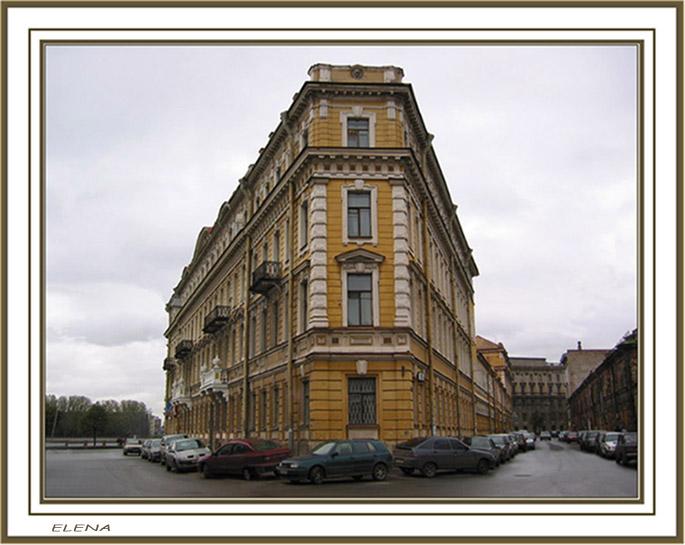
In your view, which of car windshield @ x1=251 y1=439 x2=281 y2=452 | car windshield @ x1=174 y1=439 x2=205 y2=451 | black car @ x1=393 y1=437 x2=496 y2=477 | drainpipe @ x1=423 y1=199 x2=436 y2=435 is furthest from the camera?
car windshield @ x1=174 y1=439 x2=205 y2=451

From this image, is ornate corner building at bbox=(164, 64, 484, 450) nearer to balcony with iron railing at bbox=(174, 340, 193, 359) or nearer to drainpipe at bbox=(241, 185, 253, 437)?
drainpipe at bbox=(241, 185, 253, 437)

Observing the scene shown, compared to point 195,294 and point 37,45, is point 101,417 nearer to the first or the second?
point 195,294

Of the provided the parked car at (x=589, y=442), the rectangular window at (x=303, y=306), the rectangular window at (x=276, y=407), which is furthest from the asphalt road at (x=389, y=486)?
the parked car at (x=589, y=442)

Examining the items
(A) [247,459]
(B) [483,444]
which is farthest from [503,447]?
(A) [247,459]

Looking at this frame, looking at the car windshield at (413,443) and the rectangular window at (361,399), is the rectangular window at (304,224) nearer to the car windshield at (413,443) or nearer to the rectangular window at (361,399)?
the rectangular window at (361,399)

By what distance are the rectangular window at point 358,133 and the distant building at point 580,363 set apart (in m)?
102

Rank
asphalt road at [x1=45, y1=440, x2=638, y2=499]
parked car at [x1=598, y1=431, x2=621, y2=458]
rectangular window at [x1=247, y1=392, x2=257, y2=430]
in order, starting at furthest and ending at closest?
parked car at [x1=598, y1=431, x2=621, y2=458] → rectangular window at [x1=247, y1=392, x2=257, y2=430] → asphalt road at [x1=45, y1=440, x2=638, y2=499]

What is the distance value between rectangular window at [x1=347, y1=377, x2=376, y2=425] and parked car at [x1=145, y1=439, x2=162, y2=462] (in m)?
16.6

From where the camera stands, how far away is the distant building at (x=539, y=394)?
15925cm

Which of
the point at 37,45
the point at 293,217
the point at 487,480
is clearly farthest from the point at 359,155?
the point at 37,45

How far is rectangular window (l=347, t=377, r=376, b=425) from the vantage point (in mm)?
26297

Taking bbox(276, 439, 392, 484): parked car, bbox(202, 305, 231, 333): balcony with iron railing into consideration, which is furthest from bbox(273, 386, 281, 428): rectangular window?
bbox(202, 305, 231, 333): balcony with iron railing

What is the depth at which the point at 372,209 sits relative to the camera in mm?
28078

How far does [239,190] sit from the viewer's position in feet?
135
